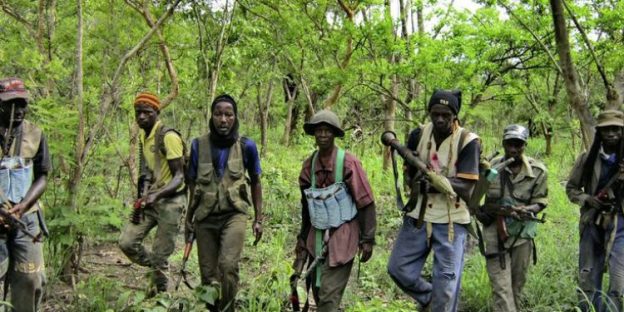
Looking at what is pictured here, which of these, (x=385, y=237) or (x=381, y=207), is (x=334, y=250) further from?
(x=381, y=207)

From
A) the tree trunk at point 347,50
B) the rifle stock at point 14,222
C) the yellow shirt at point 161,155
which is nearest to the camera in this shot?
the rifle stock at point 14,222

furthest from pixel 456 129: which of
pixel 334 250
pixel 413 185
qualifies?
pixel 334 250

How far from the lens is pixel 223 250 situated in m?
4.41

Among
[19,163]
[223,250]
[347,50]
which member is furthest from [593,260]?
[347,50]

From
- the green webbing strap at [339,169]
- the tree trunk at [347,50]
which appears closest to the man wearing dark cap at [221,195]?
the green webbing strap at [339,169]

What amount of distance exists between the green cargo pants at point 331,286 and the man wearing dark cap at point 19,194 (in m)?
2.02

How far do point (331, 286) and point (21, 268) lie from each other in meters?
2.18

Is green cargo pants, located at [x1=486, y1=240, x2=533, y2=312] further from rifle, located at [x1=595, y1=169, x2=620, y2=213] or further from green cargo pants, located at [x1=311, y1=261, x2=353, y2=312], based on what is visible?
green cargo pants, located at [x1=311, y1=261, x2=353, y2=312]

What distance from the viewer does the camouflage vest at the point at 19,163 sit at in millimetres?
3691

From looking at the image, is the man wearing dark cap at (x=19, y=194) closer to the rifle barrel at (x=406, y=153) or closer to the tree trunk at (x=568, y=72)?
the rifle barrel at (x=406, y=153)

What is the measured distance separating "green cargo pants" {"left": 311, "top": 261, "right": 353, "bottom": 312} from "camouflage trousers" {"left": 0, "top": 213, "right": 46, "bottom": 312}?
6.64 feet

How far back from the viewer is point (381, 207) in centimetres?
930

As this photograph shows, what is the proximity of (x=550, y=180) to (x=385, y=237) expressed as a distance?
4779 millimetres

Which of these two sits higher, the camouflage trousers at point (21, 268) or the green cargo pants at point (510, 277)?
the camouflage trousers at point (21, 268)
